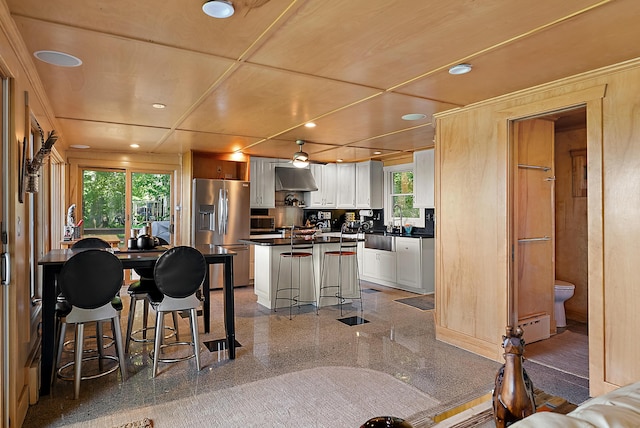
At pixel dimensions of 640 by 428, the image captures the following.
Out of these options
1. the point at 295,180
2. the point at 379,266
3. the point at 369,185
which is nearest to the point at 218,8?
the point at 295,180

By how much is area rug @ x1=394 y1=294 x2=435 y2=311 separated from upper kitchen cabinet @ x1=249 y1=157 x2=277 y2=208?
114 inches

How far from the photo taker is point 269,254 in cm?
521

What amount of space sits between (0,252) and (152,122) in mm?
2652

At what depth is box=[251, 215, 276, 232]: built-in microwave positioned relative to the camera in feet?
23.8

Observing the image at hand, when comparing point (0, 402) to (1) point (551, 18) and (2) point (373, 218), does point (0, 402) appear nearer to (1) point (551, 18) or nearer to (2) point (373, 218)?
(1) point (551, 18)

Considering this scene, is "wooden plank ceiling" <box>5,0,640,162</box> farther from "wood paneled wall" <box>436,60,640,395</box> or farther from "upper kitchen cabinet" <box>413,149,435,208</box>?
"upper kitchen cabinet" <box>413,149,435,208</box>

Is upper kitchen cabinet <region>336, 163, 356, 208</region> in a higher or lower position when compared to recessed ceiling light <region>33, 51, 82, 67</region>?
lower

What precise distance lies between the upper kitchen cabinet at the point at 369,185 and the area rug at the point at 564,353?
4.10 meters

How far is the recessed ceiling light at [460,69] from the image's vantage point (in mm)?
2678

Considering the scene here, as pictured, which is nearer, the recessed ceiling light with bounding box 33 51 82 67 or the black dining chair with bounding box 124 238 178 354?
the recessed ceiling light with bounding box 33 51 82 67

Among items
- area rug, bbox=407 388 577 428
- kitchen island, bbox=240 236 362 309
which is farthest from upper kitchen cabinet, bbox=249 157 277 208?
area rug, bbox=407 388 577 428

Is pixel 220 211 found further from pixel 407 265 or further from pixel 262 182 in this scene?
pixel 407 265

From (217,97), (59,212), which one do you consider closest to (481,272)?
(217,97)

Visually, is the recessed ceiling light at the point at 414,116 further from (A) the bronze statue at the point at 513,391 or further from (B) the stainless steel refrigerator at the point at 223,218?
(B) the stainless steel refrigerator at the point at 223,218
